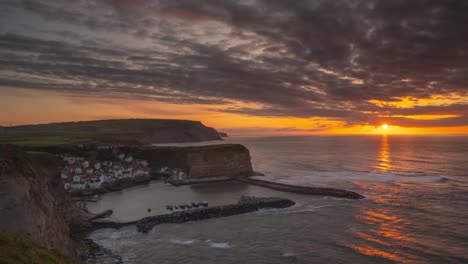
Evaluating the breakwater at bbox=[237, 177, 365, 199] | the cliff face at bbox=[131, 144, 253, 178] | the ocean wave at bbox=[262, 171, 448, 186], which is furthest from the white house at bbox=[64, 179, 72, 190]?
the ocean wave at bbox=[262, 171, 448, 186]

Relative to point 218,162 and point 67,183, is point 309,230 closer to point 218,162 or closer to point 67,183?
point 218,162

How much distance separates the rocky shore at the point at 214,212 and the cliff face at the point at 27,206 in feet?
54.4

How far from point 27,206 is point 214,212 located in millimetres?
35399

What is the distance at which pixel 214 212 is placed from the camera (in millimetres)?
60031

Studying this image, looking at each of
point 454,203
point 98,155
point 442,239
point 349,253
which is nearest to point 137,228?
point 349,253

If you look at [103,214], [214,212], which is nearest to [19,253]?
[103,214]

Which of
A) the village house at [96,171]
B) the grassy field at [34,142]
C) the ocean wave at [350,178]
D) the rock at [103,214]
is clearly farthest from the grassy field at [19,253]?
the grassy field at [34,142]

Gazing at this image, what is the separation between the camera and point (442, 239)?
44.3 m

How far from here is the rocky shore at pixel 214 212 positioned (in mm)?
53250

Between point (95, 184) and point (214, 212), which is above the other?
point (95, 184)

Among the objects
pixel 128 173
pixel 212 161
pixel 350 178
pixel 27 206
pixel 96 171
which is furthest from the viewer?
pixel 212 161

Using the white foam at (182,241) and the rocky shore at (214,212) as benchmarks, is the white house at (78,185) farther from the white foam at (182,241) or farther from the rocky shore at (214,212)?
the white foam at (182,241)

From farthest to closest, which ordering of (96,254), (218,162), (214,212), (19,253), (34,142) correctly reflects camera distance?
1. (34,142)
2. (218,162)
3. (214,212)
4. (96,254)
5. (19,253)

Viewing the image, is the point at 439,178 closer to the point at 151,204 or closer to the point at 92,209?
the point at 151,204
